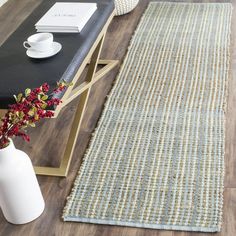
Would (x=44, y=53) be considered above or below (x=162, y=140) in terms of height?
above

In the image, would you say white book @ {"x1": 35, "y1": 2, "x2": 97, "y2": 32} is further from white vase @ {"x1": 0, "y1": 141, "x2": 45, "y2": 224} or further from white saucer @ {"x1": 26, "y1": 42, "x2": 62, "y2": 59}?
white vase @ {"x1": 0, "y1": 141, "x2": 45, "y2": 224}

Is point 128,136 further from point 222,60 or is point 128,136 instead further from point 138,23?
point 138,23

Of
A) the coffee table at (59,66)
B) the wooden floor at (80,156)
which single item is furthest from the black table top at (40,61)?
the wooden floor at (80,156)

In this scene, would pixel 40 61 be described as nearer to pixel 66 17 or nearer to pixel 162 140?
pixel 66 17

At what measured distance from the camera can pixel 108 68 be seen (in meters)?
2.79

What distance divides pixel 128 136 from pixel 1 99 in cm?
68

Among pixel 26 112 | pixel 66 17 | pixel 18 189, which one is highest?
pixel 26 112

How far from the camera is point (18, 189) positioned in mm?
1698

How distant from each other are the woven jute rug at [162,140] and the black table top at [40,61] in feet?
1.39

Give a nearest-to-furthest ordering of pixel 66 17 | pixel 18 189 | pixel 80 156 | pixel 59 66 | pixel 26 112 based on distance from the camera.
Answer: pixel 26 112 < pixel 18 189 < pixel 59 66 < pixel 80 156 < pixel 66 17

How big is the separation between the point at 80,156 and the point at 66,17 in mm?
718

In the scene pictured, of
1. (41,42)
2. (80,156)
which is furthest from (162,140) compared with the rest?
(41,42)

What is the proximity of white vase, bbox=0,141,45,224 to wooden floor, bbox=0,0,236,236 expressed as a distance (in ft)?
0.15

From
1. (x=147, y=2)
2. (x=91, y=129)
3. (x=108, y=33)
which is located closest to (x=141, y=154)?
(x=91, y=129)
